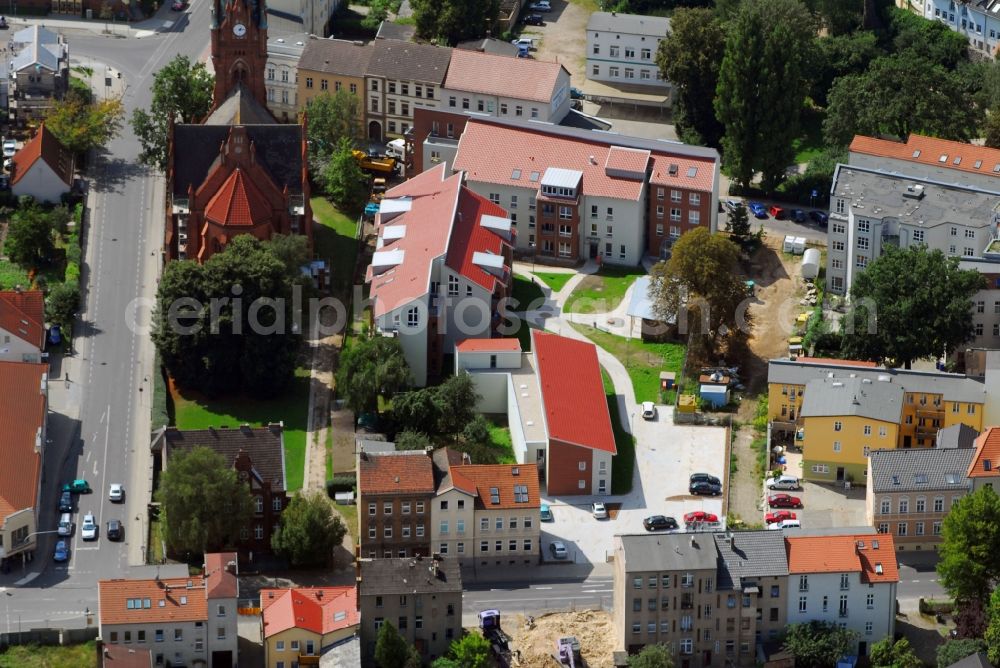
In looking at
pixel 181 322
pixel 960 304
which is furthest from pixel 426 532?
pixel 960 304

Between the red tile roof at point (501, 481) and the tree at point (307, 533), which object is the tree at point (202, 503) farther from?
the red tile roof at point (501, 481)

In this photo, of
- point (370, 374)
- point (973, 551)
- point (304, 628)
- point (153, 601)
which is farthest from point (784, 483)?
point (153, 601)

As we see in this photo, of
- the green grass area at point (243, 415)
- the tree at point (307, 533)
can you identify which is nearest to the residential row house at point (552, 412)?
the green grass area at point (243, 415)

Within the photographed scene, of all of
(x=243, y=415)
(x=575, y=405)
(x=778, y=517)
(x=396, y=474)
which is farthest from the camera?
(x=243, y=415)

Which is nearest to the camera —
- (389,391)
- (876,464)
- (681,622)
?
(681,622)

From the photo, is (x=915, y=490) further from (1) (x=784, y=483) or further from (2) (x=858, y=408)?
(1) (x=784, y=483)

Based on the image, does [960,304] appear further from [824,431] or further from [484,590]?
[484,590]

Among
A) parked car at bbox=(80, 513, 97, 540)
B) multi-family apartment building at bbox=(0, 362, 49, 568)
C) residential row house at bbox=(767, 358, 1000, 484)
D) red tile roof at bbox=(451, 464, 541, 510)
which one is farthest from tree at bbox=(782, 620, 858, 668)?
multi-family apartment building at bbox=(0, 362, 49, 568)
